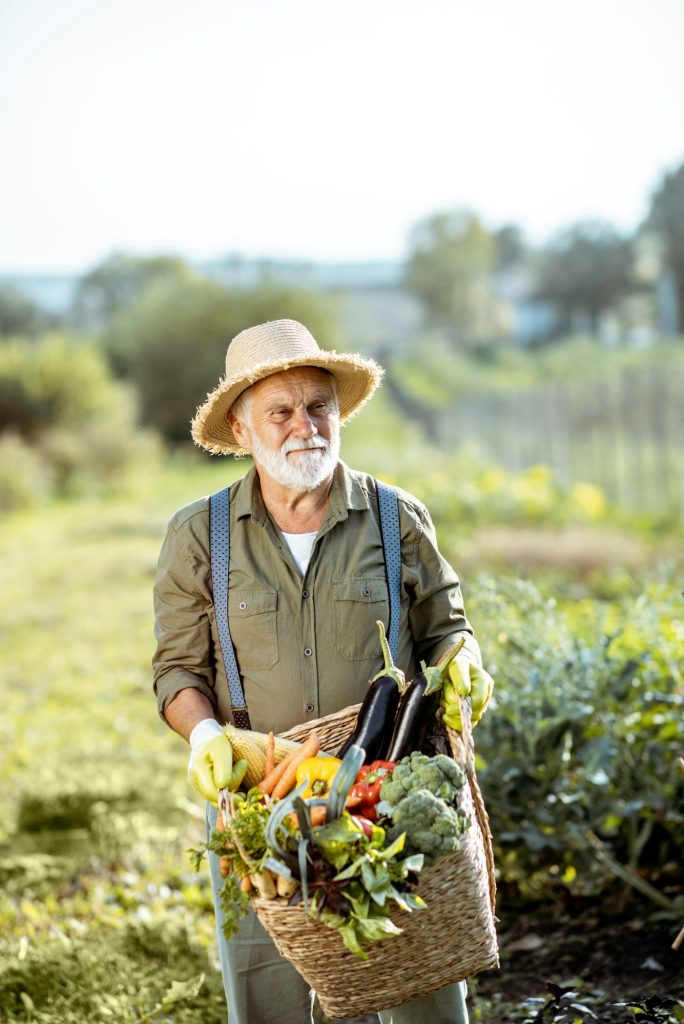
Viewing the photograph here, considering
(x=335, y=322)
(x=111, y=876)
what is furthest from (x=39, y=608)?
(x=335, y=322)

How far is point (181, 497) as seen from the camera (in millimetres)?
22266

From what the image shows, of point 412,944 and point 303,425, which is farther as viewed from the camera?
point 303,425

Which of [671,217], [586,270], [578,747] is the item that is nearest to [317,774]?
[578,747]

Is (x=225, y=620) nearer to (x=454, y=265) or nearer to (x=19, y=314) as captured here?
(x=19, y=314)

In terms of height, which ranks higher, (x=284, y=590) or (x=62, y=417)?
(x=62, y=417)

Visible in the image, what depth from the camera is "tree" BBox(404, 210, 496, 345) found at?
83.4 meters

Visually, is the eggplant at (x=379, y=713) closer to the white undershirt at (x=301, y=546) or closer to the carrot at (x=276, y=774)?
the carrot at (x=276, y=774)

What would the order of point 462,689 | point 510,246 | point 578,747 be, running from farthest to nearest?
1. point 510,246
2. point 578,747
3. point 462,689

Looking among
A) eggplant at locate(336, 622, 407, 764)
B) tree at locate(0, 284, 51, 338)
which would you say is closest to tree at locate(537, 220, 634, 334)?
tree at locate(0, 284, 51, 338)

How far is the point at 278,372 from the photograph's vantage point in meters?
2.99

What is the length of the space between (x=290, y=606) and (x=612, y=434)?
12.1 meters

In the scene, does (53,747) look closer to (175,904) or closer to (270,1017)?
(175,904)

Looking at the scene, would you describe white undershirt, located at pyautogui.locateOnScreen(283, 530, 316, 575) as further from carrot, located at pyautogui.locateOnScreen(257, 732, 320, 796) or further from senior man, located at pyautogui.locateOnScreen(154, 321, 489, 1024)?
carrot, located at pyautogui.locateOnScreen(257, 732, 320, 796)

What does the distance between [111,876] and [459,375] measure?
45098 mm
